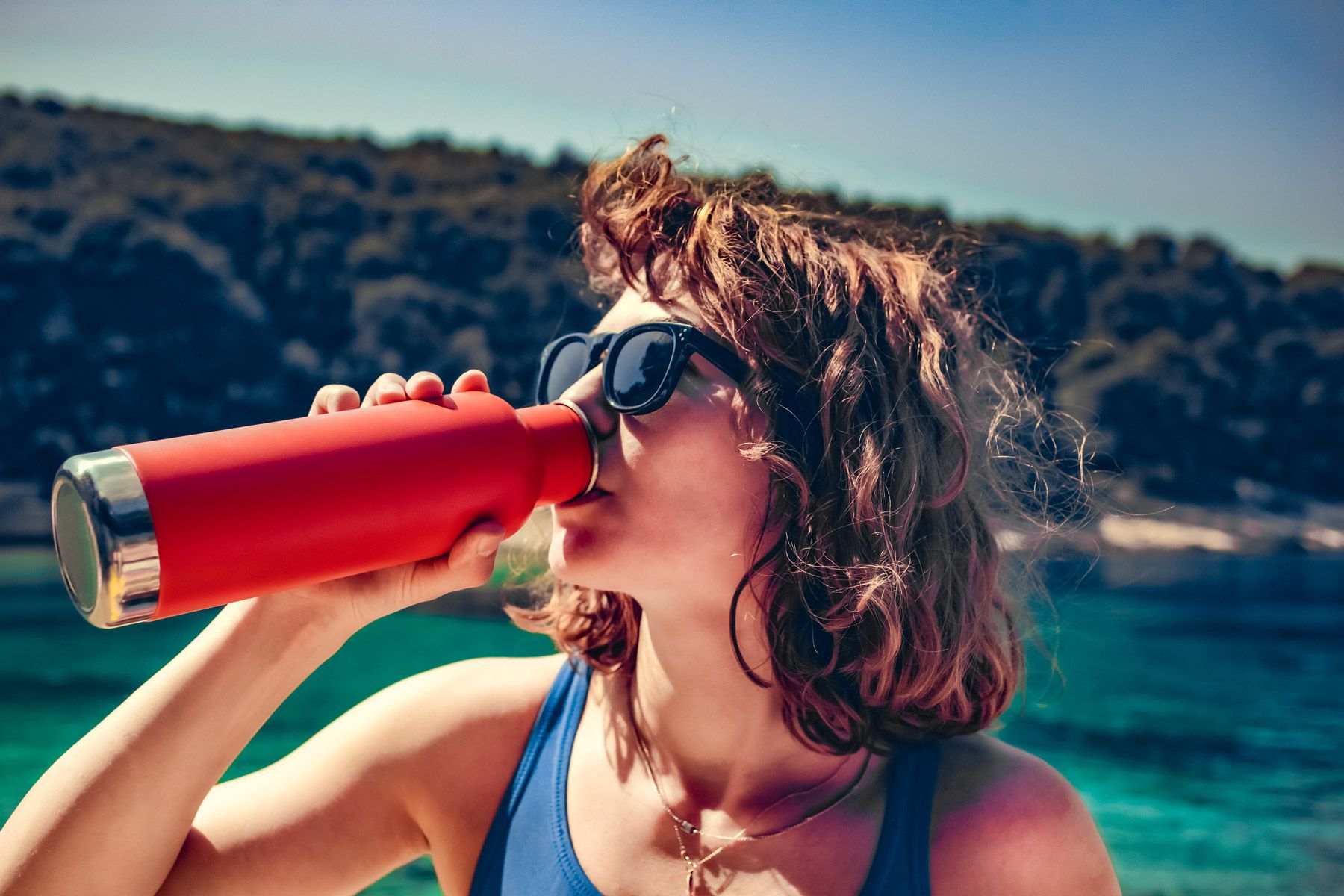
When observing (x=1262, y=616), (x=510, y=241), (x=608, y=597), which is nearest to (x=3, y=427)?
(x=510, y=241)

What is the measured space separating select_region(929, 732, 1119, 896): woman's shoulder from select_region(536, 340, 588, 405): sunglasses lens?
0.69 metres

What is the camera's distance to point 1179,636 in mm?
7477

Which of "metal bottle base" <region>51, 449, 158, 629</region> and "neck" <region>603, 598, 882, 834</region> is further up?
"metal bottle base" <region>51, 449, 158, 629</region>

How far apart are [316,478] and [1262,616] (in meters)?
8.54

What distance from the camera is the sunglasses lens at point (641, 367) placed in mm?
1176

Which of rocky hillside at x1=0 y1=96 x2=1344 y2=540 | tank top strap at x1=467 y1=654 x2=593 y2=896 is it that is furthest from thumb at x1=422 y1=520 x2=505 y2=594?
rocky hillside at x1=0 y1=96 x2=1344 y2=540

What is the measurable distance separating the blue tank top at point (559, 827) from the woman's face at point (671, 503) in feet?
0.91

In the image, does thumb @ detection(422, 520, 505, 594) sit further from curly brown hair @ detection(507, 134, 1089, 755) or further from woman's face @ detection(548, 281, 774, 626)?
curly brown hair @ detection(507, 134, 1089, 755)

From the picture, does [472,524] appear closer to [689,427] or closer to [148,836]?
[689,427]

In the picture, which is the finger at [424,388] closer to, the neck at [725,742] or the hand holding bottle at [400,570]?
the hand holding bottle at [400,570]

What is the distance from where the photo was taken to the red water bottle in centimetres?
82

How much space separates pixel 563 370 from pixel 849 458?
0.39m

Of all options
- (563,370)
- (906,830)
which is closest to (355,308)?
(563,370)

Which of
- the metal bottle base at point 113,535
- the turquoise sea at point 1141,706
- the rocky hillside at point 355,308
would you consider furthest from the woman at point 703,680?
the rocky hillside at point 355,308
